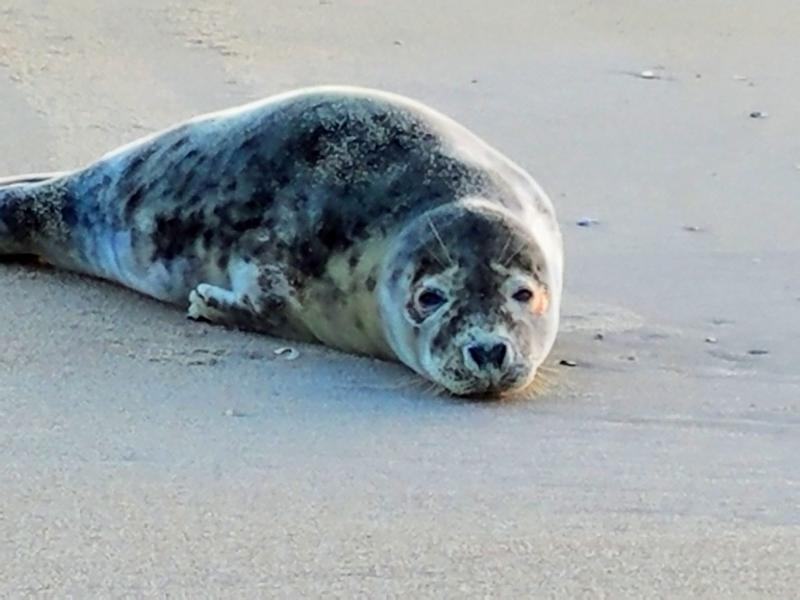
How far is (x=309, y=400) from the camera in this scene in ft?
11.3

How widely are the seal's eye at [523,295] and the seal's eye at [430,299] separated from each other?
0.14m

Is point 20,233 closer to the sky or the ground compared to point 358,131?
closer to the ground

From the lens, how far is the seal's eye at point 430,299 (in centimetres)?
357

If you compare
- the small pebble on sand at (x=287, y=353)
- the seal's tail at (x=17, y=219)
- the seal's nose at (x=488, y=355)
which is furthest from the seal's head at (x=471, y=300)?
the seal's tail at (x=17, y=219)

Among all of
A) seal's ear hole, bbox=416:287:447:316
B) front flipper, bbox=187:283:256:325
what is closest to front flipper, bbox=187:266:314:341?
front flipper, bbox=187:283:256:325

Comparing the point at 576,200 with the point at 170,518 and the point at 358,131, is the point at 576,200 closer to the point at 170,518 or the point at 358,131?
the point at 358,131

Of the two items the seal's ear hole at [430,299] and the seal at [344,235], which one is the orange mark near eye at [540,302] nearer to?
the seal at [344,235]

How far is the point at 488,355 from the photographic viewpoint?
3.47 m

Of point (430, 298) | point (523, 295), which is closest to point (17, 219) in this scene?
point (430, 298)

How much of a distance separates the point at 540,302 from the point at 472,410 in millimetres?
302

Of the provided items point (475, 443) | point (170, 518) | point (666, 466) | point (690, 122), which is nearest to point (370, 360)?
point (475, 443)

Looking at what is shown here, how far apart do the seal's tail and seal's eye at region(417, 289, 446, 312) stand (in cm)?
123

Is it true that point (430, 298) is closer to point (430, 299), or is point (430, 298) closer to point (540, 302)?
point (430, 299)

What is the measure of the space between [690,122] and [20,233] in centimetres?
244
